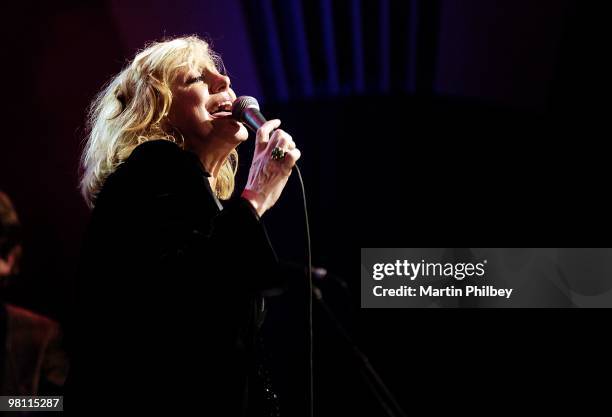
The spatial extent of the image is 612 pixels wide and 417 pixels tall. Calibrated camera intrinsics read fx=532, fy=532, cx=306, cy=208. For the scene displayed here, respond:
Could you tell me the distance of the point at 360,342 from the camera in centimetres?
341

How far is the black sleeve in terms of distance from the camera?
1048 mm

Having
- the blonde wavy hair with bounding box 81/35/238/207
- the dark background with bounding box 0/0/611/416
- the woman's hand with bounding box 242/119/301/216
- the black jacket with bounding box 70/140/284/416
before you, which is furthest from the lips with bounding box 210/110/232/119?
the dark background with bounding box 0/0/611/416

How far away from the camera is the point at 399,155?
3539 millimetres

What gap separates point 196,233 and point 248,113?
0.46 meters

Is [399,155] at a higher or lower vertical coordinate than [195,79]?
higher

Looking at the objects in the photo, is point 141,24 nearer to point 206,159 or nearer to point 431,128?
point 206,159

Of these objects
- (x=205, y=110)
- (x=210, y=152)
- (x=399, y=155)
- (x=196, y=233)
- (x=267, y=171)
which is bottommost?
(x=196, y=233)

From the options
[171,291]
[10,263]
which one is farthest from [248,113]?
[10,263]

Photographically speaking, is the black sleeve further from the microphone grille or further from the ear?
the ear

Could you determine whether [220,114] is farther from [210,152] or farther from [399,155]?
[399,155]

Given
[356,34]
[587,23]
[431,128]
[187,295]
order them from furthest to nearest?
[431,128], [356,34], [587,23], [187,295]

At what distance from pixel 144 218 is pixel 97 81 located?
1.81 meters

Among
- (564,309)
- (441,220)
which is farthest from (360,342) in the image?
(564,309)

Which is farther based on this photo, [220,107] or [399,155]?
[399,155]
